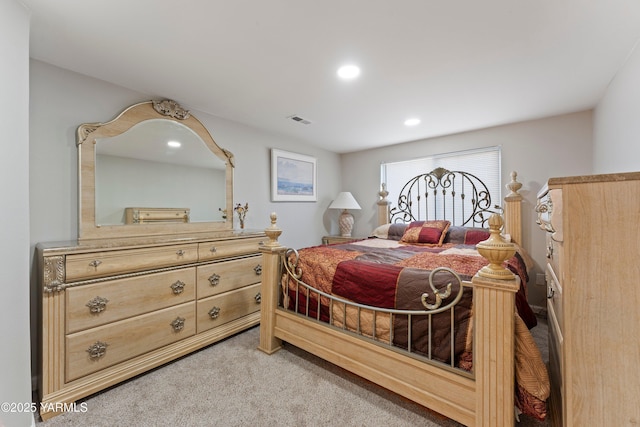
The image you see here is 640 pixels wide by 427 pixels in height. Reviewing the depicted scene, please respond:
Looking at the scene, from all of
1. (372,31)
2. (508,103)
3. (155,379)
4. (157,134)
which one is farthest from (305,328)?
(508,103)

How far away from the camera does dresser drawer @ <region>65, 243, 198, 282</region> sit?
163 centimetres

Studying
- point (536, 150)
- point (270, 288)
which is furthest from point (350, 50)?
point (536, 150)

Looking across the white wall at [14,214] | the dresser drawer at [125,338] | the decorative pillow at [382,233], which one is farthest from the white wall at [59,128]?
the decorative pillow at [382,233]

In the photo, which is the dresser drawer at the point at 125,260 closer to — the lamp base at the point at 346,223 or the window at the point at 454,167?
the lamp base at the point at 346,223

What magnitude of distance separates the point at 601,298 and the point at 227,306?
2414 mm

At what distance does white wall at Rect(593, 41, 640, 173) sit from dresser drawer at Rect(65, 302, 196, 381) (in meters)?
3.31

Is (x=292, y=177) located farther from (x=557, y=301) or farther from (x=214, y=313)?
(x=557, y=301)

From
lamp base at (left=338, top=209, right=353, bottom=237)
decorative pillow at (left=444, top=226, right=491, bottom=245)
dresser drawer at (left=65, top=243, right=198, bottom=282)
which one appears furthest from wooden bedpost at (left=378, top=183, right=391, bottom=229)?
dresser drawer at (left=65, top=243, right=198, bottom=282)

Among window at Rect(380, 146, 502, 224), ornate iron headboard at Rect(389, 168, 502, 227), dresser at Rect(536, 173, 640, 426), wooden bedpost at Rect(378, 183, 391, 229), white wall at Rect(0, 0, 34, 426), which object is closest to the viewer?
dresser at Rect(536, 173, 640, 426)

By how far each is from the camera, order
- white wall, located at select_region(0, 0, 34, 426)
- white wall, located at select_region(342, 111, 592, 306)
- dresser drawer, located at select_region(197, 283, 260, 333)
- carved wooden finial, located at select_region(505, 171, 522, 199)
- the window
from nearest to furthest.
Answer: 1. white wall, located at select_region(0, 0, 34, 426)
2. dresser drawer, located at select_region(197, 283, 260, 333)
3. white wall, located at select_region(342, 111, 592, 306)
4. carved wooden finial, located at select_region(505, 171, 522, 199)
5. the window

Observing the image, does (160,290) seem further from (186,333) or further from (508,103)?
(508,103)

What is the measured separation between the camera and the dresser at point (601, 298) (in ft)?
2.91

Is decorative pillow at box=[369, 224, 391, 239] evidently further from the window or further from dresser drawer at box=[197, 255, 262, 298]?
dresser drawer at box=[197, 255, 262, 298]

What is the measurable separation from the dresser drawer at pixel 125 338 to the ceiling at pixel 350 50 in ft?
5.89
